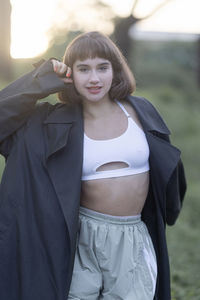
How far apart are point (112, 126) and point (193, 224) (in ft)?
13.3

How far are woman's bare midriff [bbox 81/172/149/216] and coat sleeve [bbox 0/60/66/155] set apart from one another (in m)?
0.47

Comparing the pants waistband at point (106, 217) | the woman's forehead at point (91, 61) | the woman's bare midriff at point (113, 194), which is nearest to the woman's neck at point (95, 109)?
the woman's forehead at point (91, 61)

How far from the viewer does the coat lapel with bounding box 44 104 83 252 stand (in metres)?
2.53

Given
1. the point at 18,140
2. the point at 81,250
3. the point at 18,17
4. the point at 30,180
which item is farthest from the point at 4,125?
the point at 18,17

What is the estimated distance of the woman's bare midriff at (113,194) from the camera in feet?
8.59

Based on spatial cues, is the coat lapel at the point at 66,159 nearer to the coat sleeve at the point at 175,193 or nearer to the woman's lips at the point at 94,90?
the woman's lips at the point at 94,90

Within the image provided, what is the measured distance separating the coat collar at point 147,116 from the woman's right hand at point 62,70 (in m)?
0.40

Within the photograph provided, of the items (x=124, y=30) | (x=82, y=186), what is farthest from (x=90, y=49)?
(x=124, y=30)

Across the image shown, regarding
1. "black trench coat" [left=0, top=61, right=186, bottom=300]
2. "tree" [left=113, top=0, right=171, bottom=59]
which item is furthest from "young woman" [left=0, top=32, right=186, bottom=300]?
"tree" [left=113, top=0, right=171, bottom=59]

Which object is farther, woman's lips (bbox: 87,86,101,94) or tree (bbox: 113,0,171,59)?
tree (bbox: 113,0,171,59)

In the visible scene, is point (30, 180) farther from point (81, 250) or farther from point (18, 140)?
point (81, 250)

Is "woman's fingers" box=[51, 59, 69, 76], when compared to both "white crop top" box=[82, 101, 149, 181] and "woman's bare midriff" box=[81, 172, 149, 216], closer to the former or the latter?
"white crop top" box=[82, 101, 149, 181]

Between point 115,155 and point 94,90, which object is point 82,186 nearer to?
point 115,155

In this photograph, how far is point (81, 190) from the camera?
2.67 m
